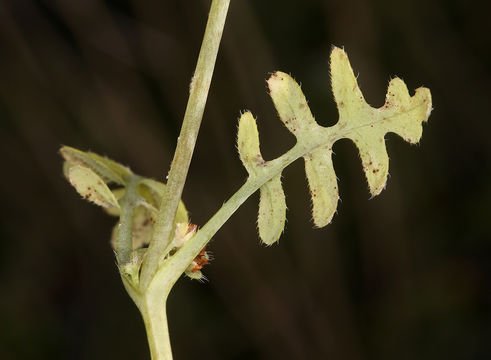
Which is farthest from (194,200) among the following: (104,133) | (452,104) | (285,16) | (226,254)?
(452,104)

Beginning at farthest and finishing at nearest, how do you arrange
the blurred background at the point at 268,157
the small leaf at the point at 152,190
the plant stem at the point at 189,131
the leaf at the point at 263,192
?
1. the blurred background at the point at 268,157
2. the small leaf at the point at 152,190
3. the leaf at the point at 263,192
4. the plant stem at the point at 189,131

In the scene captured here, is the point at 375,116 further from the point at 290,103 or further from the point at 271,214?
the point at 271,214

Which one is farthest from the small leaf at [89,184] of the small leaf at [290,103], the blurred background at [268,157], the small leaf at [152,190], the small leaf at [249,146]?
the blurred background at [268,157]

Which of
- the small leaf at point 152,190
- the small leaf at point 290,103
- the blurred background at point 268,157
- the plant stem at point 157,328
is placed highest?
the blurred background at point 268,157

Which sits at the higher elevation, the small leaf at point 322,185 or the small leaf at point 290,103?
the small leaf at point 290,103

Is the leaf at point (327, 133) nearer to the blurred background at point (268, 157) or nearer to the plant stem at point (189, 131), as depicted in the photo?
the plant stem at point (189, 131)

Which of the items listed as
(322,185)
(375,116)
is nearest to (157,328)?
(322,185)

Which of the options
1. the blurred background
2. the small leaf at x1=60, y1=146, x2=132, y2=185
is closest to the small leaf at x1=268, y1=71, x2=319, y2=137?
the small leaf at x1=60, y1=146, x2=132, y2=185
